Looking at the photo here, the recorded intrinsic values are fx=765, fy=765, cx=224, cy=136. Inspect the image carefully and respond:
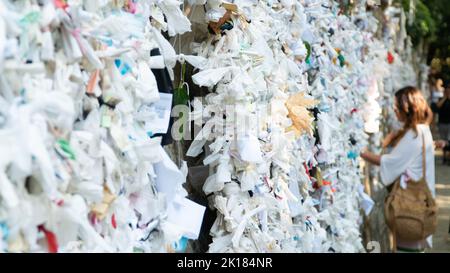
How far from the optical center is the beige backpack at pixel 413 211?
479 centimetres

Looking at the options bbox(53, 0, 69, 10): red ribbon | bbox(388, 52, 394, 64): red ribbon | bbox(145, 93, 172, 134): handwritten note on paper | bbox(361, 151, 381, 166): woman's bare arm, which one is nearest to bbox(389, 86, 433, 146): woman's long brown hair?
bbox(361, 151, 381, 166): woman's bare arm

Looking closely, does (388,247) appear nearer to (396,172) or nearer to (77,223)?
(396,172)

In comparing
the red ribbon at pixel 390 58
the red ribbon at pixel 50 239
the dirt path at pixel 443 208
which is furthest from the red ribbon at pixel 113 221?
the red ribbon at pixel 390 58

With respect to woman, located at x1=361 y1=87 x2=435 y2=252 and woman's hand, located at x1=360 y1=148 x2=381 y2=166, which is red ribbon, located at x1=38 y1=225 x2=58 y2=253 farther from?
woman's hand, located at x1=360 y1=148 x2=381 y2=166

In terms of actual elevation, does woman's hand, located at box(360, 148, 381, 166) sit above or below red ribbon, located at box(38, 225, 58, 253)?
below

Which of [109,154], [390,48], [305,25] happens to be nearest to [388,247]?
[305,25]

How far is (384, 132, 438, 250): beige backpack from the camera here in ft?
15.7

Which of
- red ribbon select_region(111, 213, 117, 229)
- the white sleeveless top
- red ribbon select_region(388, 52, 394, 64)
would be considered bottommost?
red ribbon select_region(388, 52, 394, 64)

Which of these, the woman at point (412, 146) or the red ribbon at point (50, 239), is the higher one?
the red ribbon at point (50, 239)

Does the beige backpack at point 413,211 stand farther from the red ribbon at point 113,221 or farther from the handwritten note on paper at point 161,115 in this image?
the red ribbon at point 113,221

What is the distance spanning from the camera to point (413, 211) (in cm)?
482

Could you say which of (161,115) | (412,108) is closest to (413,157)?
(412,108)

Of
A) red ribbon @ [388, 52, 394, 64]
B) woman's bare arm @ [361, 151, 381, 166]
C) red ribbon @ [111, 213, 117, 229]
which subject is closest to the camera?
red ribbon @ [111, 213, 117, 229]

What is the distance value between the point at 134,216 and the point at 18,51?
2.20ft
